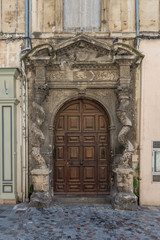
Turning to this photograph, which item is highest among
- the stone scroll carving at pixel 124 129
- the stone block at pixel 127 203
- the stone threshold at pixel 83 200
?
the stone scroll carving at pixel 124 129

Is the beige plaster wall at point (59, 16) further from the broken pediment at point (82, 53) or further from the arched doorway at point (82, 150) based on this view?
the arched doorway at point (82, 150)

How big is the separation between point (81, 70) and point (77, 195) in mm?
3544

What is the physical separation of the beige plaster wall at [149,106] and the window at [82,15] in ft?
5.04

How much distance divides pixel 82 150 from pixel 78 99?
1.47 metres

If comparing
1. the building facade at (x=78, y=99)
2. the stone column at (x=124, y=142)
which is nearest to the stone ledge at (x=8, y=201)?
the building facade at (x=78, y=99)

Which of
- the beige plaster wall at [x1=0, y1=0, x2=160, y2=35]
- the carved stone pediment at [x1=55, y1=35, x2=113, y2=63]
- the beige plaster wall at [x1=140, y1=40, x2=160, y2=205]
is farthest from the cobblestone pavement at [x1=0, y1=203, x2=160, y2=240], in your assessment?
the beige plaster wall at [x1=0, y1=0, x2=160, y2=35]

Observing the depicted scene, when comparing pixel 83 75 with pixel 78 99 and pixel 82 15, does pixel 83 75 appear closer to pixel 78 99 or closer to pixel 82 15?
pixel 78 99

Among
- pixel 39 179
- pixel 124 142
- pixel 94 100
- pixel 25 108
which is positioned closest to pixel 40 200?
pixel 39 179

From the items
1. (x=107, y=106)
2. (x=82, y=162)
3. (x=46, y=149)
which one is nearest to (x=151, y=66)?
(x=107, y=106)

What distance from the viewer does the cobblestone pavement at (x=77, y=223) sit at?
3799 millimetres

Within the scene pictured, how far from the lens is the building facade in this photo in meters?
5.24

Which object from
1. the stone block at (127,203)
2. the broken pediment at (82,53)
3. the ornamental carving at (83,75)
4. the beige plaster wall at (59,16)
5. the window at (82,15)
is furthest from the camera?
the window at (82,15)

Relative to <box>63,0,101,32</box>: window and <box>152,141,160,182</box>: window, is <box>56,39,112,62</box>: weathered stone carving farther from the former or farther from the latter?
<box>152,141,160,182</box>: window

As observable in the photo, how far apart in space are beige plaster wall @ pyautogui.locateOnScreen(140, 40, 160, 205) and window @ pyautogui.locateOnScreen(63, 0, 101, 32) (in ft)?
5.04
